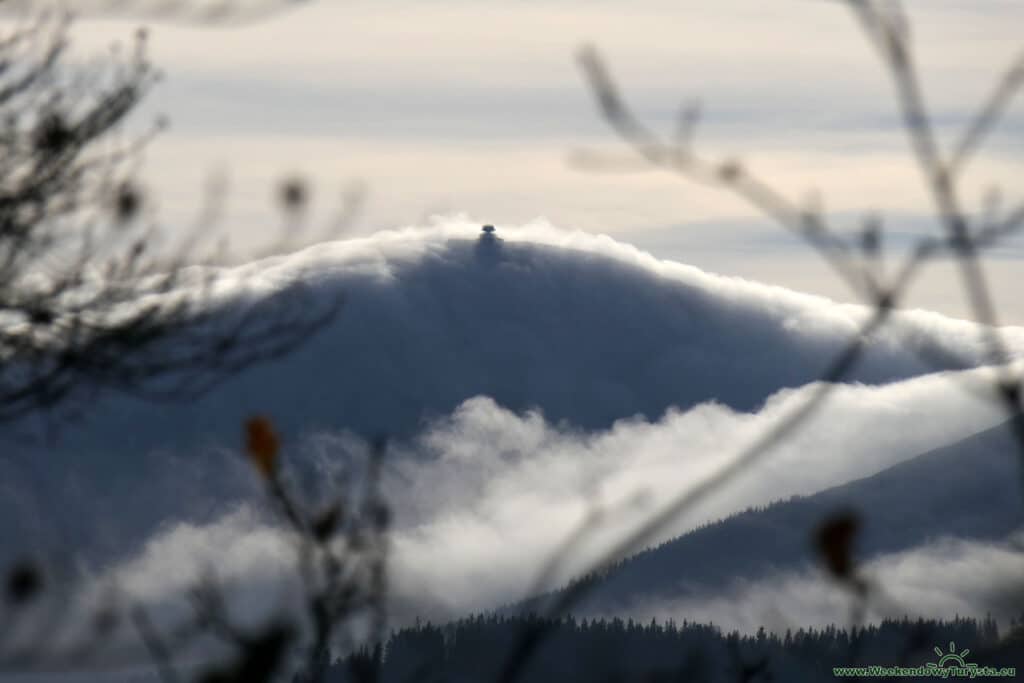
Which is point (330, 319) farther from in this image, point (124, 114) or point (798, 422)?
point (798, 422)

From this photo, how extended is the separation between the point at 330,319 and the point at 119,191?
4.08 feet

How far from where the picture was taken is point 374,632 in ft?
11.9

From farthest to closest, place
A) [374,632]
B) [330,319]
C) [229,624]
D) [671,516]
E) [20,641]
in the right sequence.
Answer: [330,319]
[20,641]
[229,624]
[374,632]
[671,516]

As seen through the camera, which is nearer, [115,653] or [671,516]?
[671,516]

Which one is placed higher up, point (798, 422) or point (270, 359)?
point (270, 359)

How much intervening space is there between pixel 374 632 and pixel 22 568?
1.13 metres

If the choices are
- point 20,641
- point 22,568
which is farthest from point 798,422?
point 20,641

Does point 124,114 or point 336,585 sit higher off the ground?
point 124,114

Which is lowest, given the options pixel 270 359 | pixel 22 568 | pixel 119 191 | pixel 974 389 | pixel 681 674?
pixel 681 674

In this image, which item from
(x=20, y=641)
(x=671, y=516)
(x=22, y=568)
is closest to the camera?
(x=671, y=516)

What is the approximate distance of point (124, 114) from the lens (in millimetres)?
7867

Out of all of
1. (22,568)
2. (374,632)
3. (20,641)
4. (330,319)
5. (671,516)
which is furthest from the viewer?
(330,319)

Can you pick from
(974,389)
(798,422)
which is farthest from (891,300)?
(974,389)

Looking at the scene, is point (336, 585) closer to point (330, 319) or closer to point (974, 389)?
point (974, 389)
